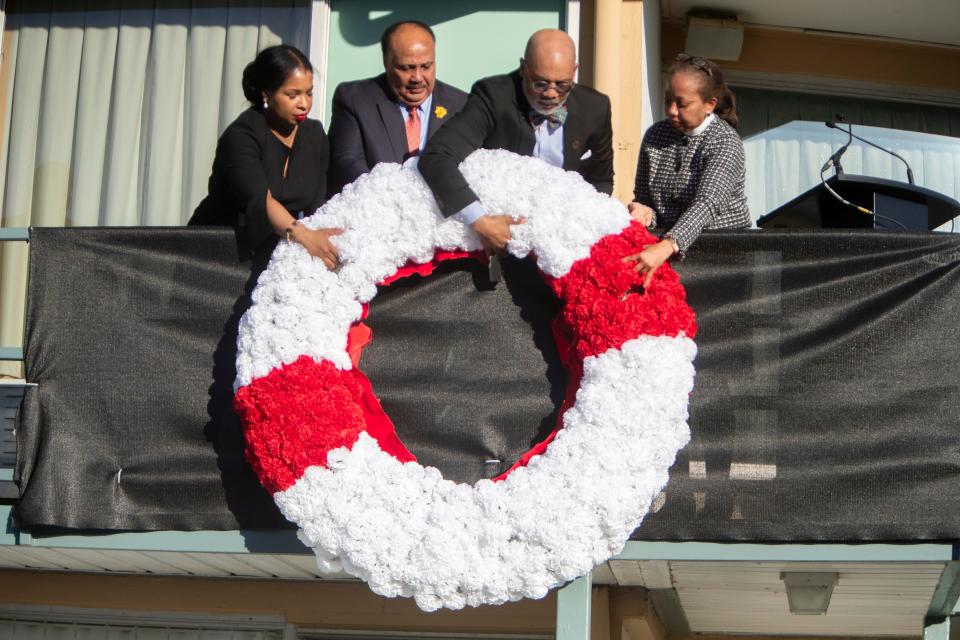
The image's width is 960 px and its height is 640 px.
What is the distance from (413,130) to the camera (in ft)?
17.4

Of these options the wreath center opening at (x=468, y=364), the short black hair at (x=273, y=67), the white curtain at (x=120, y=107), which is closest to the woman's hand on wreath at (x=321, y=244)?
the wreath center opening at (x=468, y=364)

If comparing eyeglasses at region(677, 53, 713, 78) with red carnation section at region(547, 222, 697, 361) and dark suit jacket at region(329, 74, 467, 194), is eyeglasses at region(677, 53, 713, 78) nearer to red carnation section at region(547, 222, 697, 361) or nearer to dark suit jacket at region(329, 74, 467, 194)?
red carnation section at region(547, 222, 697, 361)

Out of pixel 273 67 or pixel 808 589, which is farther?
pixel 808 589

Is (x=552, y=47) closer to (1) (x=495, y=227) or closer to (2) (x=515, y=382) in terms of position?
(1) (x=495, y=227)

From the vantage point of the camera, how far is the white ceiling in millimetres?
7648

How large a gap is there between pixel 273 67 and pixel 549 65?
112 cm

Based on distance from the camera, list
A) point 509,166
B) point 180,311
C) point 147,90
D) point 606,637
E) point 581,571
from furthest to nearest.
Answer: point 147,90
point 606,637
point 180,311
point 509,166
point 581,571

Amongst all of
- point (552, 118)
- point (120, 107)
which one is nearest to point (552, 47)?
point (552, 118)

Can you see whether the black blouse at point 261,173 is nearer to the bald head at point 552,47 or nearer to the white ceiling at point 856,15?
the bald head at point 552,47

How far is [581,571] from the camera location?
459 centimetres

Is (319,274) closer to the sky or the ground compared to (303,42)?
closer to the ground

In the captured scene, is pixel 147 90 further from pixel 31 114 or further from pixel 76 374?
pixel 76 374

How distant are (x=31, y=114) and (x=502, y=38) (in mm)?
2638

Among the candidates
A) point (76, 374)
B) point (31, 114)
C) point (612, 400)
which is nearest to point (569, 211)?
point (612, 400)
